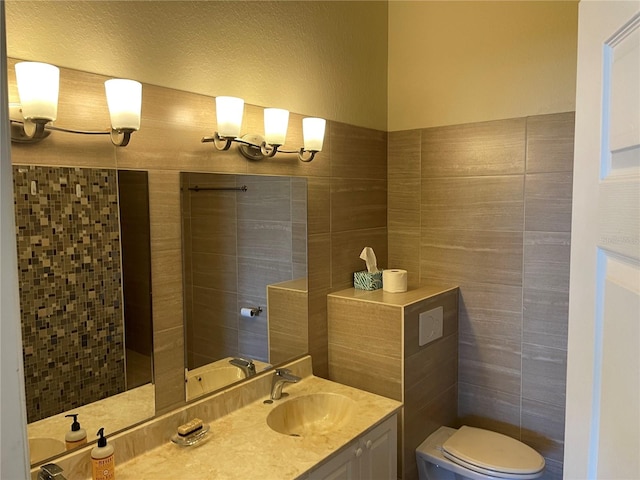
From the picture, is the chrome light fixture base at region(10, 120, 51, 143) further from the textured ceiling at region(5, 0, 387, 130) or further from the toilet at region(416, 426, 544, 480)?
the toilet at region(416, 426, 544, 480)

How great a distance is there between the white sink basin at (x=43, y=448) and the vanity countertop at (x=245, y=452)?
204mm

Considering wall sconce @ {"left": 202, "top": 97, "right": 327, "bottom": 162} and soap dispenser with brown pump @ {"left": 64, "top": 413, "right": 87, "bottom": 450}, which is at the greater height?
wall sconce @ {"left": 202, "top": 97, "right": 327, "bottom": 162}

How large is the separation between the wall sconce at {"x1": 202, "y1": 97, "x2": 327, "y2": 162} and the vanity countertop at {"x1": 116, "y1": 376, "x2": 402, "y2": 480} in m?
1.06

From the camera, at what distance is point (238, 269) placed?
198 centimetres

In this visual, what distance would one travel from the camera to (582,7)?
821mm

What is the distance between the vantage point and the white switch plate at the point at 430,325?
229cm

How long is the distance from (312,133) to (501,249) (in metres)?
1.17

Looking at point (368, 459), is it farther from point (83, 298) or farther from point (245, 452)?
point (83, 298)

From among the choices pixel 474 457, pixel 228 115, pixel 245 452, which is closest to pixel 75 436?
pixel 245 452

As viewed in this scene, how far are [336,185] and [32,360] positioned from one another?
1544 millimetres

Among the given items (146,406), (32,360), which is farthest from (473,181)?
(32,360)

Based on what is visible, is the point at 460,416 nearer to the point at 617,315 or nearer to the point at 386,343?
the point at 386,343

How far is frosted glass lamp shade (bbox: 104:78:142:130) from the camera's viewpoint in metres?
1.38

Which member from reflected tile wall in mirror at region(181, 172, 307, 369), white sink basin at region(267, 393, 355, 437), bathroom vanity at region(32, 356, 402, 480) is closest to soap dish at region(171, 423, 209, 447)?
bathroom vanity at region(32, 356, 402, 480)
